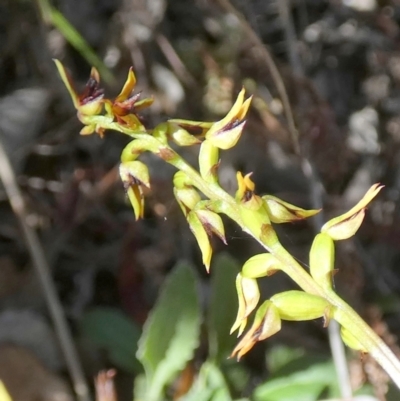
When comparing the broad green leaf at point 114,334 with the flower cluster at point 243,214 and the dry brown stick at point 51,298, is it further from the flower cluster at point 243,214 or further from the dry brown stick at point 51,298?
the flower cluster at point 243,214

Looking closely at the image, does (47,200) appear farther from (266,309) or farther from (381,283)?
(266,309)

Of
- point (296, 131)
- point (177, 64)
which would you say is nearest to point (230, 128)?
point (296, 131)

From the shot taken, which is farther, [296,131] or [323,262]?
[296,131]

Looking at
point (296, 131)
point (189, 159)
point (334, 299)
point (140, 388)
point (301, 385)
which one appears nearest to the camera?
point (334, 299)

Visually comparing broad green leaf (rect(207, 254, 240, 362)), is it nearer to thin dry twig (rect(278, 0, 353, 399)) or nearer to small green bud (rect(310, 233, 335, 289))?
thin dry twig (rect(278, 0, 353, 399))

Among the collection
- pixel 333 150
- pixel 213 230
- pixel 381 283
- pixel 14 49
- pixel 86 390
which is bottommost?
pixel 381 283

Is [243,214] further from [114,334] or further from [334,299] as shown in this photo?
[114,334]

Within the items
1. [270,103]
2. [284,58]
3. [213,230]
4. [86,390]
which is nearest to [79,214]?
[86,390]
